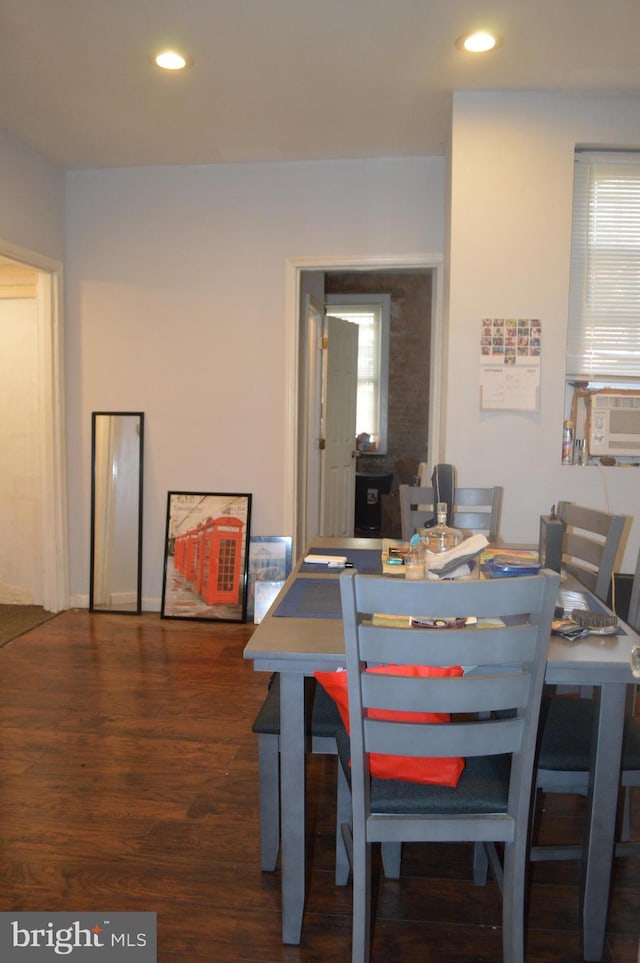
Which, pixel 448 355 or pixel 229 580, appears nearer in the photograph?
pixel 448 355

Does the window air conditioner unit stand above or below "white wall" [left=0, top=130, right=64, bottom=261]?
below

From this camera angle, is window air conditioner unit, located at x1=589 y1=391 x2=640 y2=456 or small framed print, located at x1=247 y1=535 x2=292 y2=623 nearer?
window air conditioner unit, located at x1=589 y1=391 x2=640 y2=456

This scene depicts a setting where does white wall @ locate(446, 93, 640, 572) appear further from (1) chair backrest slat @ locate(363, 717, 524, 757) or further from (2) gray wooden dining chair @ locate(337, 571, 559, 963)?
(1) chair backrest slat @ locate(363, 717, 524, 757)

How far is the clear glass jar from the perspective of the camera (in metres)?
2.05

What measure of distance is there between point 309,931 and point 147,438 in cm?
315

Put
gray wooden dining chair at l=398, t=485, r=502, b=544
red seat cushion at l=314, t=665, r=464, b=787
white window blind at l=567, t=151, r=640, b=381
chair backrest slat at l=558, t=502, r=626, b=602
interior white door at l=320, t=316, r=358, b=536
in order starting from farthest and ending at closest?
interior white door at l=320, t=316, r=358, b=536 < white window blind at l=567, t=151, r=640, b=381 < gray wooden dining chair at l=398, t=485, r=502, b=544 < chair backrest slat at l=558, t=502, r=626, b=602 < red seat cushion at l=314, t=665, r=464, b=787

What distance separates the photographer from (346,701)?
1.45 metres

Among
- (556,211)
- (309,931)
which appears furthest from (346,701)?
(556,211)

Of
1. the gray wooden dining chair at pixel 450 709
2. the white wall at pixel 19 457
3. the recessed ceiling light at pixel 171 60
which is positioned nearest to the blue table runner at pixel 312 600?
the gray wooden dining chair at pixel 450 709

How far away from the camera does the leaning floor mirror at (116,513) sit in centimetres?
431

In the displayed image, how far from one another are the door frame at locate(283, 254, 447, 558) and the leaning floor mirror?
964mm

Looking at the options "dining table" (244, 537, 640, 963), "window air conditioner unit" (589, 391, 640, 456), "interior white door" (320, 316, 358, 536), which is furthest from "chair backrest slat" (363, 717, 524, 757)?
"interior white door" (320, 316, 358, 536)

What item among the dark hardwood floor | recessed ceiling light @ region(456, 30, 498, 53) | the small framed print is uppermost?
recessed ceiling light @ region(456, 30, 498, 53)

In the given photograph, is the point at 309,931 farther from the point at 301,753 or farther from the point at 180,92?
the point at 180,92
